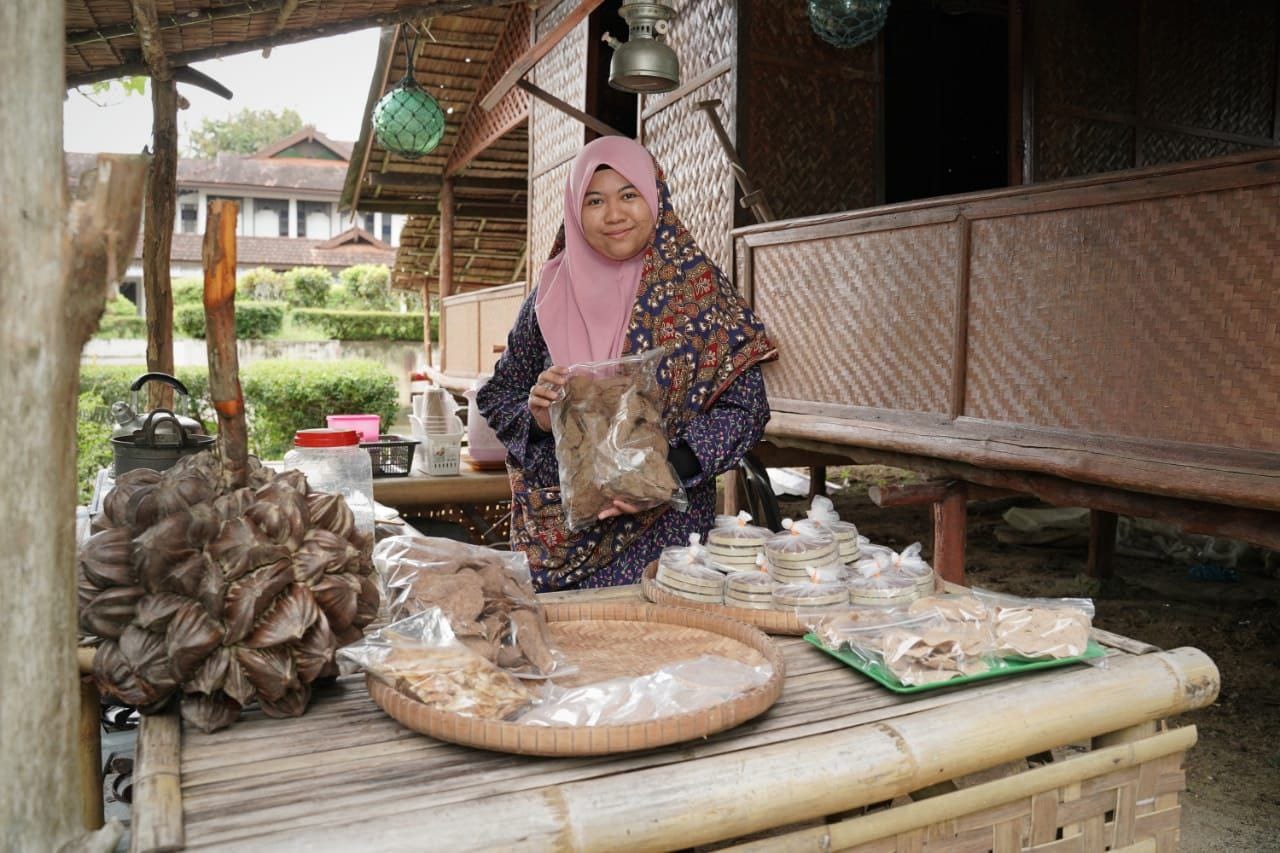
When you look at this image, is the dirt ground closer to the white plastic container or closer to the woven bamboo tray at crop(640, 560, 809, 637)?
the woven bamboo tray at crop(640, 560, 809, 637)

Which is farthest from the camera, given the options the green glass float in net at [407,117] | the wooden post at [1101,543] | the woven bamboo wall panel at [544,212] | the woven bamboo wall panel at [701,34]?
the woven bamboo wall panel at [544,212]

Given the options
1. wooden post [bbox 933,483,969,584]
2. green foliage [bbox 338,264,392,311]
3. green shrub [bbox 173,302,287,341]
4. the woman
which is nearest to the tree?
green foliage [bbox 338,264,392,311]

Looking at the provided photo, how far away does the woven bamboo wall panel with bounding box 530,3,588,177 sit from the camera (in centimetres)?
784

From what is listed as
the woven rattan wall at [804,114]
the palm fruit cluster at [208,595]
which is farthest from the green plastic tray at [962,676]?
the woven rattan wall at [804,114]

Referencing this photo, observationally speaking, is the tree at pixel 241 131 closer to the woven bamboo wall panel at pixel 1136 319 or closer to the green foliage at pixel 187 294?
the green foliage at pixel 187 294

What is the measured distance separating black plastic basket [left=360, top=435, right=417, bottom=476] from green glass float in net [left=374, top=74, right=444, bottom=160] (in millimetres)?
3522

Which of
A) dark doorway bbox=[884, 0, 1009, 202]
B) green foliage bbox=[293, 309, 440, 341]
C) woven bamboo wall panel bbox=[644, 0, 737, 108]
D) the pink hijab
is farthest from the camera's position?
green foliage bbox=[293, 309, 440, 341]

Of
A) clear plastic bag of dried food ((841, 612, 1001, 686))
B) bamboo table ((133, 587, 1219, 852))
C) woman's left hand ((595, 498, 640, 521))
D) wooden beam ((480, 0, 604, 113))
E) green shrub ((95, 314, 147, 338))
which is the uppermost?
wooden beam ((480, 0, 604, 113))

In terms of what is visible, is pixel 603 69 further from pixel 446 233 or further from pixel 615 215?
pixel 615 215

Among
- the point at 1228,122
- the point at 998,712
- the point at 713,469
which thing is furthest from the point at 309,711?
the point at 1228,122

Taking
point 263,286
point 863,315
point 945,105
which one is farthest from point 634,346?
point 263,286

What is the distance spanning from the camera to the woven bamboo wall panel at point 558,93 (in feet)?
25.7

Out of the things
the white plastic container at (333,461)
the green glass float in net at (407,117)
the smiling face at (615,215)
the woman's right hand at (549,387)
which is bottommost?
→ the white plastic container at (333,461)

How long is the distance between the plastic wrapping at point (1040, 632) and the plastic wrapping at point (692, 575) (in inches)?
18.2
